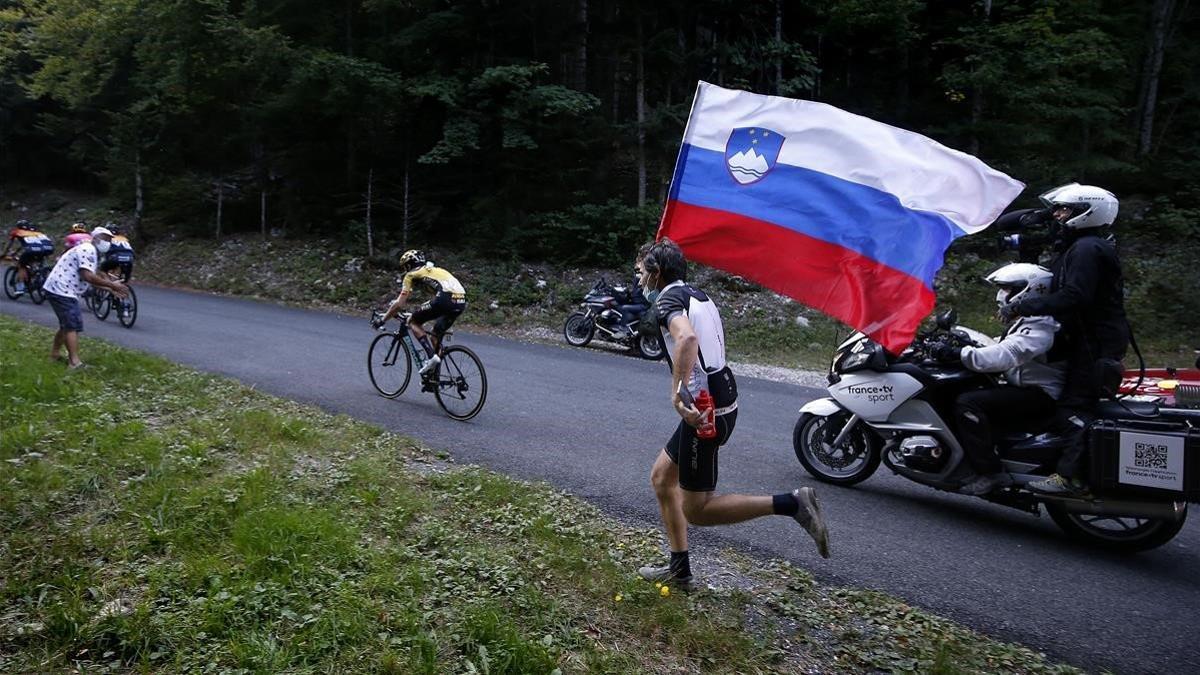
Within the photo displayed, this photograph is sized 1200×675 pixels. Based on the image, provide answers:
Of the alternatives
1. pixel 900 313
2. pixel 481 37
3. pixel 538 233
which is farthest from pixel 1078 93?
pixel 900 313

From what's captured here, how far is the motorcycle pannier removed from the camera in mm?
4789

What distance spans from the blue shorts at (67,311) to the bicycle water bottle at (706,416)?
8.35 meters

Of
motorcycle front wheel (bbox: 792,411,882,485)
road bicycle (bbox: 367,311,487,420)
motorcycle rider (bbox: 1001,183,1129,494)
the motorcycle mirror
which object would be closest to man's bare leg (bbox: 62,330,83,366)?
road bicycle (bbox: 367,311,487,420)

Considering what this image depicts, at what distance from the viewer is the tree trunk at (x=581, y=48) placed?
21.7m

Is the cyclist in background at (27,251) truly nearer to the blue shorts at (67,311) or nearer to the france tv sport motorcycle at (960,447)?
the blue shorts at (67,311)

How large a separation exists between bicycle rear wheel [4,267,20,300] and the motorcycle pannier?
19.8 metres

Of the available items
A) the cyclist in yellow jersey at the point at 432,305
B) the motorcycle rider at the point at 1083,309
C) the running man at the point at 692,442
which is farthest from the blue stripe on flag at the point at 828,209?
the cyclist in yellow jersey at the point at 432,305

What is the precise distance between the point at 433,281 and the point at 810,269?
15.8 feet

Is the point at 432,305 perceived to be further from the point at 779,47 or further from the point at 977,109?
the point at 977,109

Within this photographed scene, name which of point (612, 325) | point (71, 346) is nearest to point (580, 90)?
point (612, 325)

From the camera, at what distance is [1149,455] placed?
193 inches

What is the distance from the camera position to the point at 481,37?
2230 centimetres

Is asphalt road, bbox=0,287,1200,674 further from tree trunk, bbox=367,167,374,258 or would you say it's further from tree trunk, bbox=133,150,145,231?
tree trunk, bbox=133,150,145,231

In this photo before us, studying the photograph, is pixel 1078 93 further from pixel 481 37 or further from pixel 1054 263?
pixel 1054 263
